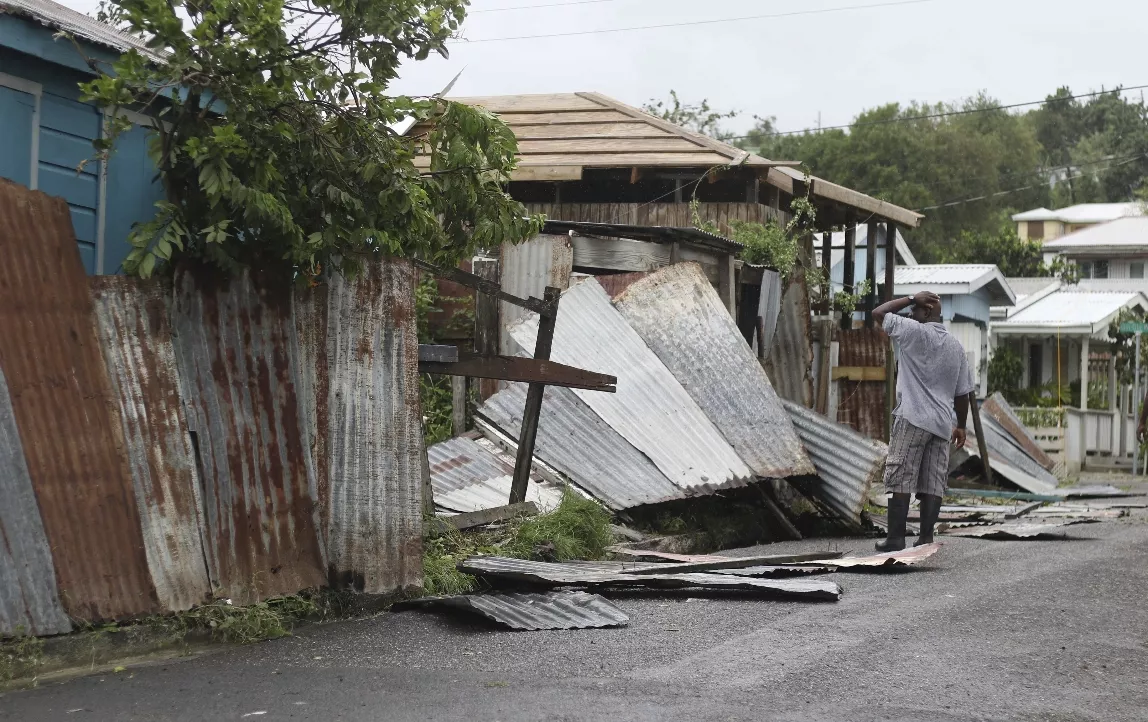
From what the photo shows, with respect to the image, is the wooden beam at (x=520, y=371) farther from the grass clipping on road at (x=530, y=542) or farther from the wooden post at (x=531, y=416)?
the grass clipping on road at (x=530, y=542)

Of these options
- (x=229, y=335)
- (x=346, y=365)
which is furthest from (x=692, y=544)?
(x=229, y=335)

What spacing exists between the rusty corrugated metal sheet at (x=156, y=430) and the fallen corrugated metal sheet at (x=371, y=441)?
0.61 meters

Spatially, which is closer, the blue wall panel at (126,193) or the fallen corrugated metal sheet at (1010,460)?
the blue wall panel at (126,193)

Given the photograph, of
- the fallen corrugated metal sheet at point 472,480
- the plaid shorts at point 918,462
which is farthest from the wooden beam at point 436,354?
the plaid shorts at point 918,462

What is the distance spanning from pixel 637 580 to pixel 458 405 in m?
4.09

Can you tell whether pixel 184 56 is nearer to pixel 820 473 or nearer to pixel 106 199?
pixel 106 199

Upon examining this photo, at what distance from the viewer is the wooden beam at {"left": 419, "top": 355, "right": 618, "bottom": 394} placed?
755 centimetres

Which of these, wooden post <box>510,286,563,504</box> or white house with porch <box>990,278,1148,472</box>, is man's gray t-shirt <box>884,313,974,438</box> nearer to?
wooden post <box>510,286,563,504</box>

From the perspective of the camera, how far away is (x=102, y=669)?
5.17m

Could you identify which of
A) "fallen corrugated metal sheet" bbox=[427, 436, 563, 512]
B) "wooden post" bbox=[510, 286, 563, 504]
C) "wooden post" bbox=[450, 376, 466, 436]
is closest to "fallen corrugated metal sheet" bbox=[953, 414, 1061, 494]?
"wooden post" bbox=[450, 376, 466, 436]

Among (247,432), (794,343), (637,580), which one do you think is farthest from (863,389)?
(247,432)

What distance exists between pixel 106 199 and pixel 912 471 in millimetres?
5820

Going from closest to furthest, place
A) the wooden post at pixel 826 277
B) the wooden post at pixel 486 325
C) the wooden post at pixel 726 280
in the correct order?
the wooden post at pixel 486 325
the wooden post at pixel 726 280
the wooden post at pixel 826 277

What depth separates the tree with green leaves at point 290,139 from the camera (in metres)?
5.75
